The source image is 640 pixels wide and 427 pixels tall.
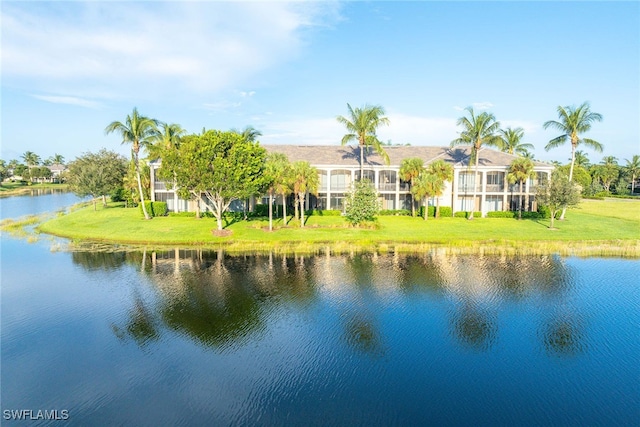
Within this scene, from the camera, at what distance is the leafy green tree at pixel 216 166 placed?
144 feet

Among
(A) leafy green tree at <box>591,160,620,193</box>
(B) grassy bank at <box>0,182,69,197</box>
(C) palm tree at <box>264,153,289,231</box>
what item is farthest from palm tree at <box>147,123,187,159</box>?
(A) leafy green tree at <box>591,160,620,193</box>

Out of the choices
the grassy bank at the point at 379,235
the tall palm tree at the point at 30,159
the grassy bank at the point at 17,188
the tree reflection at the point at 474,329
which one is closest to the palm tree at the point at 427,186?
the grassy bank at the point at 379,235

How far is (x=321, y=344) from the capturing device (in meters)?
19.9

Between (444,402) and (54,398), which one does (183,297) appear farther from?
(444,402)

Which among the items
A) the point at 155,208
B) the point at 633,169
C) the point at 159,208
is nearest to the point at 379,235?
the point at 159,208

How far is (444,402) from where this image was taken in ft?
50.0

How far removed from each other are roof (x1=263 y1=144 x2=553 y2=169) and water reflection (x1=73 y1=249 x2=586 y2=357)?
28.4m

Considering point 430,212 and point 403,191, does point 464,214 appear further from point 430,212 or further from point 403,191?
point 403,191

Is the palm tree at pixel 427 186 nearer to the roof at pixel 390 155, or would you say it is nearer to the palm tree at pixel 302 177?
the roof at pixel 390 155

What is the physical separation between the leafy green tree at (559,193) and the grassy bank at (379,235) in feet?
11.1

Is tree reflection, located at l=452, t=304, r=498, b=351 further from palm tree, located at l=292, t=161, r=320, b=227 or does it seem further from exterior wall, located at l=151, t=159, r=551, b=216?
exterior wall, located at l=151, t=159, r=551, b=216

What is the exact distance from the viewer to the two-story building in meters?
61.7

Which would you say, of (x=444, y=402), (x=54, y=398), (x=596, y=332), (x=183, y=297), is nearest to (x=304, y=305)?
(x=183, y=297)

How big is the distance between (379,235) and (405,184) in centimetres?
2017
